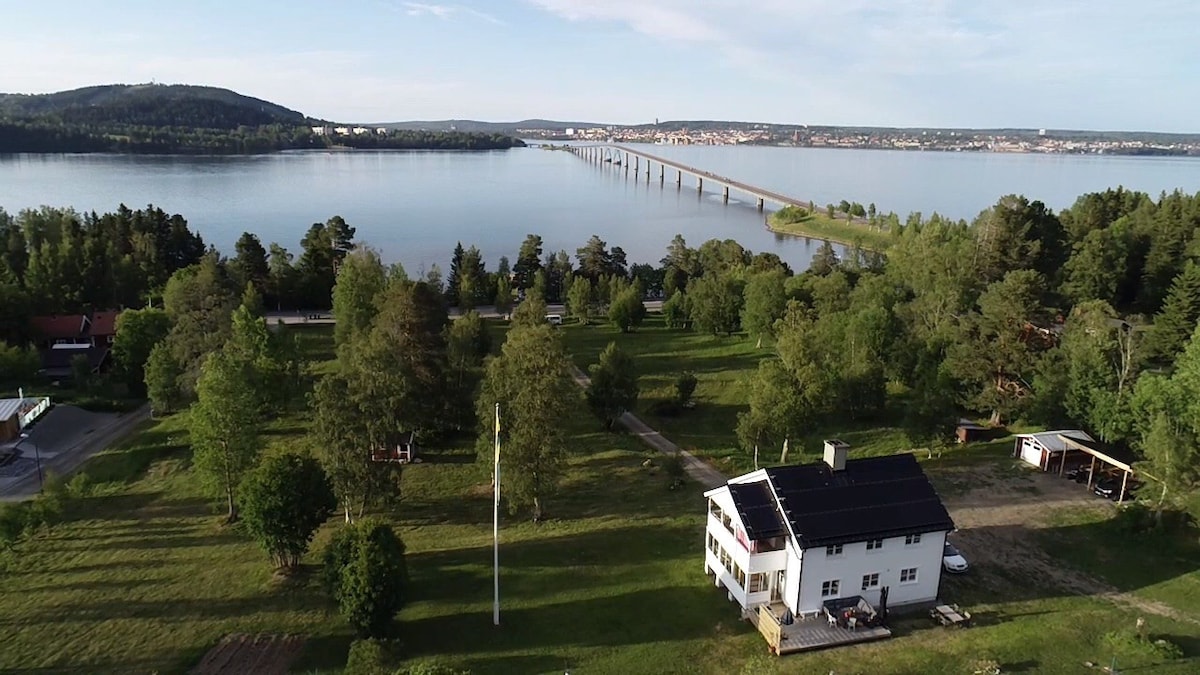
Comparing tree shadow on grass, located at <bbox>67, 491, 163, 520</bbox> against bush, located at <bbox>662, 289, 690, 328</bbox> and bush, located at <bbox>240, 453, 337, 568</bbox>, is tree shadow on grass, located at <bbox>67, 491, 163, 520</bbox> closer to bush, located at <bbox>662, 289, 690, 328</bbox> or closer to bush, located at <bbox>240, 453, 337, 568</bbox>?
bush, located at <bbox>240, 453, 337, 568</bbox>

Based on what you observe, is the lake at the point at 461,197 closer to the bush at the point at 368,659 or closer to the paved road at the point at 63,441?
the paved road at the point at 63,441

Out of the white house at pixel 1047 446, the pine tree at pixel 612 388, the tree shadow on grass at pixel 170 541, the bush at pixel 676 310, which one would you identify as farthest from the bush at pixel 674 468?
the bush at pixel 676 310

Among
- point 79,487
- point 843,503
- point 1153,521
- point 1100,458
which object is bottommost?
point 79,487

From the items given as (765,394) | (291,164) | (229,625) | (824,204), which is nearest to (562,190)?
(824,204)

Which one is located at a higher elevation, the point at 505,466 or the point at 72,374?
the point at 505,466

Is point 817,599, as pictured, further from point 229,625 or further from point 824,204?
point 824,204

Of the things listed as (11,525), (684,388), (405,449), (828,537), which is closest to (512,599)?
(828,537)

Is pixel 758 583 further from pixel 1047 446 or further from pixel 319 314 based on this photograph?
pixel 319 314
